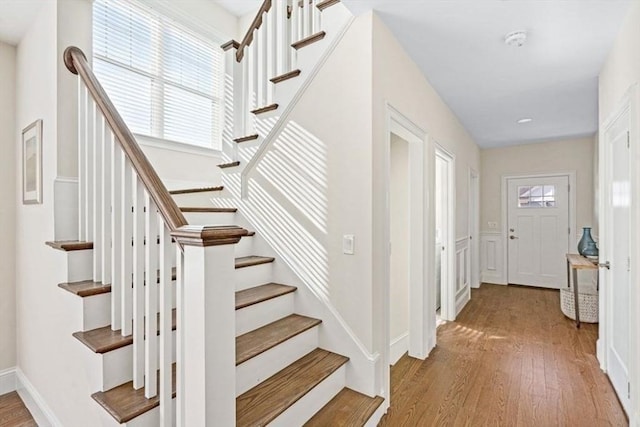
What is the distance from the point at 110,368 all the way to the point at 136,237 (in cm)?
57

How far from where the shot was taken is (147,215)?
1.26 meters

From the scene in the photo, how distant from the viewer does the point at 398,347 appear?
2.90 meters

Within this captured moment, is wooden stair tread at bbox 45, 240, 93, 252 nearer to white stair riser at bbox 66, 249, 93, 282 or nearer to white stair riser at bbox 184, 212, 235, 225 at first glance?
white stair riser at bbox 66, 249, 93, 282

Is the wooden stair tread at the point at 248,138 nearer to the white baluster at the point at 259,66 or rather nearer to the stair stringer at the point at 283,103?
the stair stringer at the point at 283,103

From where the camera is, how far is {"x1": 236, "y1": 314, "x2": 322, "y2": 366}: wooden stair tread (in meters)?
1.71

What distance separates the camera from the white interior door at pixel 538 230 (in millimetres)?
5332

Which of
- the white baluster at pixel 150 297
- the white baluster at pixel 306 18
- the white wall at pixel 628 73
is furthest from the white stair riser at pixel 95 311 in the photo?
the white wall at pixel 628 73

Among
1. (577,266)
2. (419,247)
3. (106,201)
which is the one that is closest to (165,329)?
(106,201)

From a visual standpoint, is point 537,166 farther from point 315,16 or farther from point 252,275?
point 252,275

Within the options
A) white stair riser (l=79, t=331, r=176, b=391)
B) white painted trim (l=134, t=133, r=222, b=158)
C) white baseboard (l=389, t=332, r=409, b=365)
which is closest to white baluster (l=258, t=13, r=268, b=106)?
white painted trim (l=134, t=133, r=222, b=158)

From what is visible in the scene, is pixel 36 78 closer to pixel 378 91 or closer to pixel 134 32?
pixel 134 32

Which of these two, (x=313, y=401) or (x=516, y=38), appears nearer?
(x=313, y=401)

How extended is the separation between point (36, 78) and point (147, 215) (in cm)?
157

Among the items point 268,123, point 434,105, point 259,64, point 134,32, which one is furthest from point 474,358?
point 134,32
